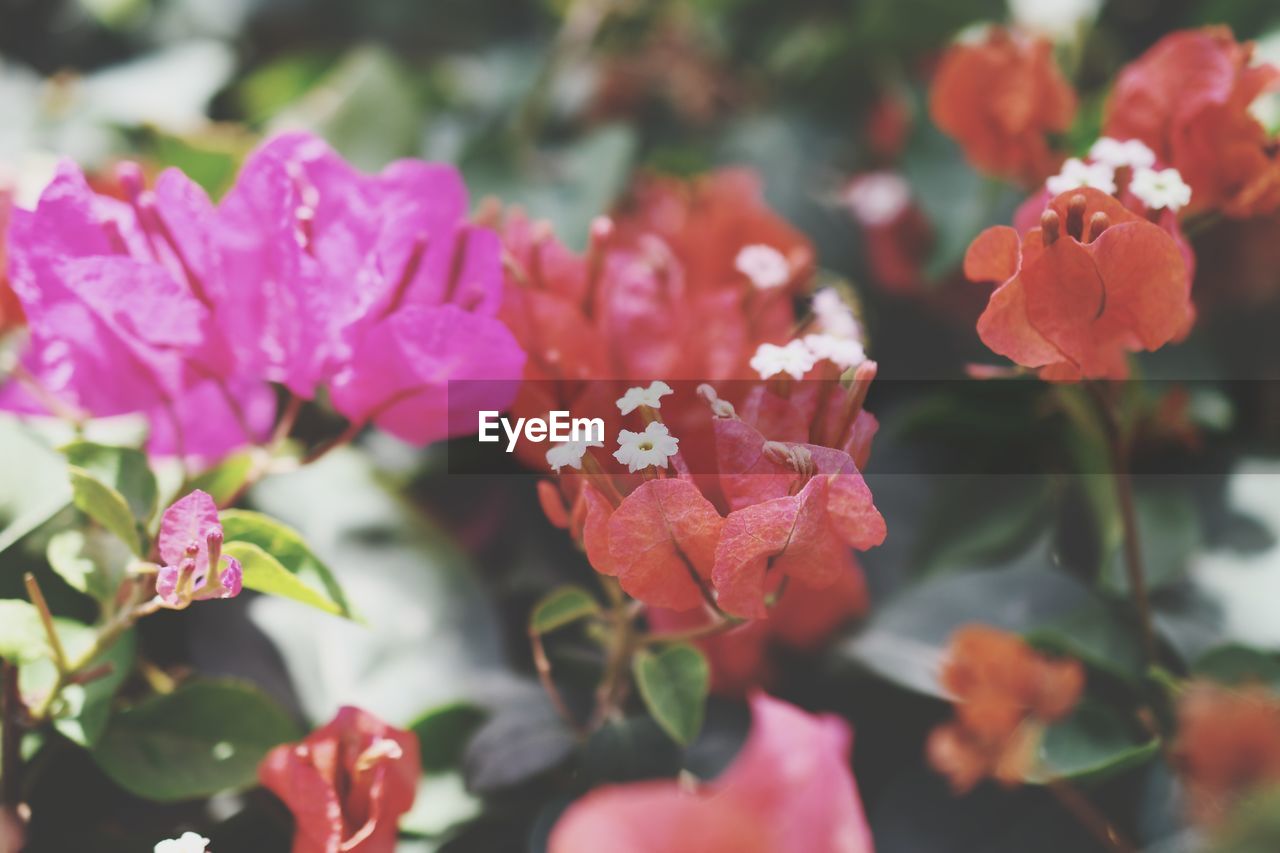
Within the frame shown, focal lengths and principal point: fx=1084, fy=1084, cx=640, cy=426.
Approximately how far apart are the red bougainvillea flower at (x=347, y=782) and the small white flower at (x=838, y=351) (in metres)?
0.20

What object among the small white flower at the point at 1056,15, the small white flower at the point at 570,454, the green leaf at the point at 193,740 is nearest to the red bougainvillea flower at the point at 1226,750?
the small white flower at the point at 570,454

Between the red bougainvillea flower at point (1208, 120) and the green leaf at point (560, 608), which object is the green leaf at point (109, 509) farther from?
the red bougainvillea flower at point (1208, 120)

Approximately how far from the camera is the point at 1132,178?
41cm

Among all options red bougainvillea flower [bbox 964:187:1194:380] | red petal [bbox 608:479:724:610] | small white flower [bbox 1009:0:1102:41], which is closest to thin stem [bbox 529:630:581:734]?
red petal [bbox 608:479:724:610]

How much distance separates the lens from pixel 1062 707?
0.42m

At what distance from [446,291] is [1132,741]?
33 centimetres

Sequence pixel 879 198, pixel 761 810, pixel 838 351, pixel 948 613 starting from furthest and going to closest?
pixel 879 198, pixel 948 613, pixel 838 351, pixel 761 810

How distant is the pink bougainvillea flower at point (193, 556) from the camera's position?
340mm

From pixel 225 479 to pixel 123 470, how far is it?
0.04 m

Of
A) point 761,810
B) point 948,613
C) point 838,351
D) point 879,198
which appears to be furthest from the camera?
point 879,198

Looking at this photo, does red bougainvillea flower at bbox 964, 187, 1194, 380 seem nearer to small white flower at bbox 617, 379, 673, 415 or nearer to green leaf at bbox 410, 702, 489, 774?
small white flower at bbox 617, 379, 673, 415

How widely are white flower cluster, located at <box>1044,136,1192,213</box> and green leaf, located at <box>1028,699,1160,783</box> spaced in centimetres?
20

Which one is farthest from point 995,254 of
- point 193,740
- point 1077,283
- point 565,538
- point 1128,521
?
point 193,740

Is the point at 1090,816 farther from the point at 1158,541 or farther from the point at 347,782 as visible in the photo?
the point at 347,782
